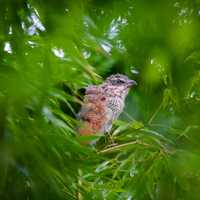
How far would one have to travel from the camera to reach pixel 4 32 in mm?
1274

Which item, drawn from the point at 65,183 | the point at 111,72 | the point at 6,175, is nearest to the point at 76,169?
the point at 65,183

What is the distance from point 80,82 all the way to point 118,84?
0.75 meters

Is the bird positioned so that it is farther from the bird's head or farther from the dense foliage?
the dense foliage

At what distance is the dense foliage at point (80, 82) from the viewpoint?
1251 millimetres

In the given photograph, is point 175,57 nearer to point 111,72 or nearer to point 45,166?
point 45,166

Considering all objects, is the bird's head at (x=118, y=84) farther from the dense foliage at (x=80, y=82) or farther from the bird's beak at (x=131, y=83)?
the dense foliage at (x=80, y=82)

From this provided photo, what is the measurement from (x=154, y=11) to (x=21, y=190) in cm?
52

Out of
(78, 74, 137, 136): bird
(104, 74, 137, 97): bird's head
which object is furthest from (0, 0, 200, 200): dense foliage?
(104, 74, 137, 97): bird's head

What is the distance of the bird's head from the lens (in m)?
2.71

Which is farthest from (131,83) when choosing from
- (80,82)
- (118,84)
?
(80,82)

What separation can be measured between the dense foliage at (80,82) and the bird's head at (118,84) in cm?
63

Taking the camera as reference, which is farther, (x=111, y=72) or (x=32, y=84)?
(x=111, y=72)

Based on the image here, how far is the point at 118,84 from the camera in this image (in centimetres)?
273

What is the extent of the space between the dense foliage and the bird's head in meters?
0.63
